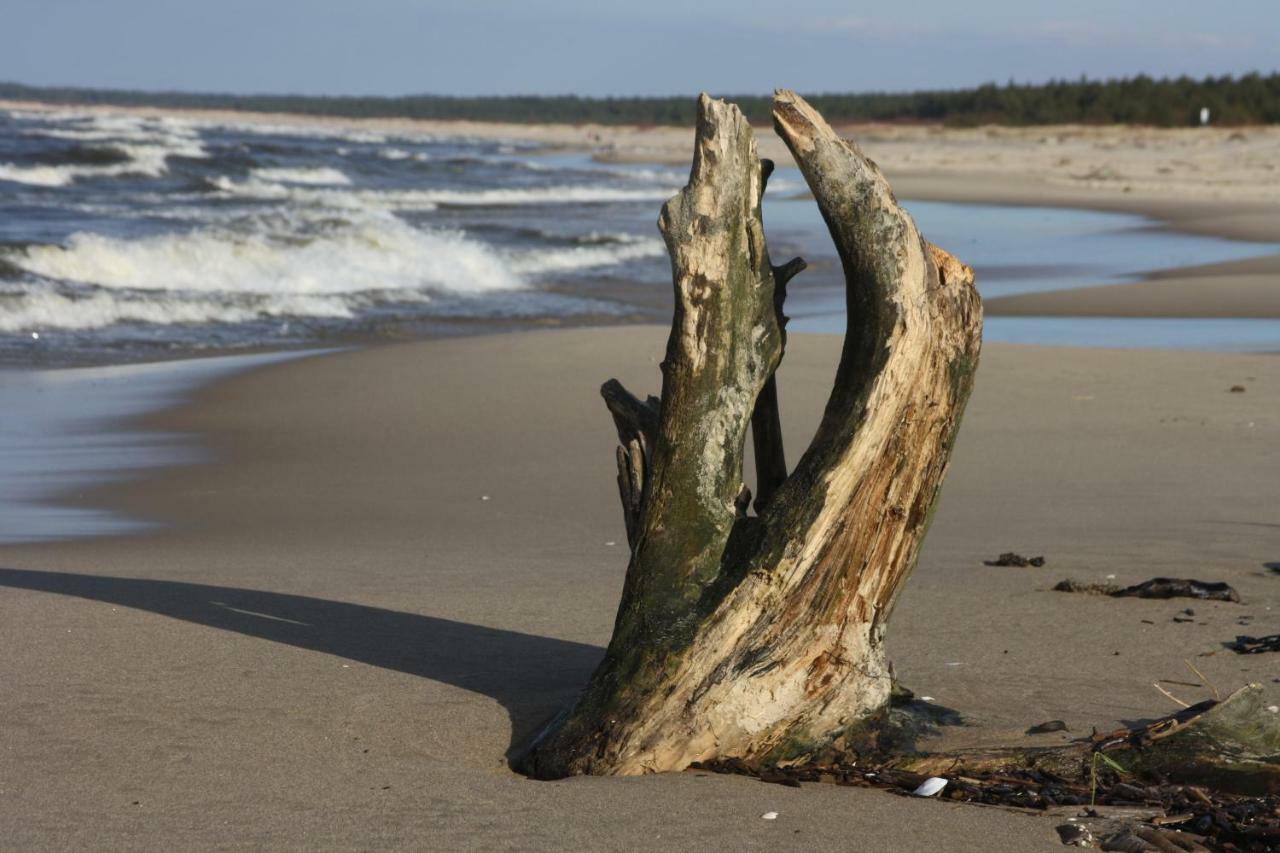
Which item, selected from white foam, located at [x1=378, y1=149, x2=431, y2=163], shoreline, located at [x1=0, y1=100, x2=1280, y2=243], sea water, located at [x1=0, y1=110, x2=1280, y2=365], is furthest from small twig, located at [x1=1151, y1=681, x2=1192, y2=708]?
white foam, located at [x1=378, y1=149, x2=431, y2=163]

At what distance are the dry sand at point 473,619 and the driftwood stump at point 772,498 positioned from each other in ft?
0.66

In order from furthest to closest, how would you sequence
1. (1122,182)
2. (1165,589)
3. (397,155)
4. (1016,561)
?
1. (397,155)
2. (1122,182)
3. (1016,561)
4. (1165,589)

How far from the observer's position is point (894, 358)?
152 inches

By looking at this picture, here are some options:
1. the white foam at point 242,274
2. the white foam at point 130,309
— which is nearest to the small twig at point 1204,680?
the white foam at point 130,309

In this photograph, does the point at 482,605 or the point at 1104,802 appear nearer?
the point at 1104,802

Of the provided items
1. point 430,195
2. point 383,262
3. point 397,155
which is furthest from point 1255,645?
point 397,155

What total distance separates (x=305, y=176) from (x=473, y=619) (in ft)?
137

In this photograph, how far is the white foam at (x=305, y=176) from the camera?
4272 cm

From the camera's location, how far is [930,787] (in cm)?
374

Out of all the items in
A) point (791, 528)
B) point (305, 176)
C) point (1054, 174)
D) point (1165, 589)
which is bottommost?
point (305, 176)

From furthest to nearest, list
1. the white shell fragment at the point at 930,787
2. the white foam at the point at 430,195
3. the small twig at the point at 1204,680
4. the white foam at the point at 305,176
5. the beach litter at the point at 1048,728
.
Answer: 1. the white foam at the point at 305,176
2. the white foam at the point at 430,195
3. the small twig at the point at 1204,680
4. the beach litter at the point at 1048,728
5. the white shell fragment at the point at 930,787

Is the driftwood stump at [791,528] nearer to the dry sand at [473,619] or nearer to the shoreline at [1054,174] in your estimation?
the dry sand at [473,619]

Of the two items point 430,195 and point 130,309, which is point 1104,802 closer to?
point 130,309

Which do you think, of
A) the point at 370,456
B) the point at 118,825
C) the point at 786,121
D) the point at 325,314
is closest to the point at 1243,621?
the point at 786,121
